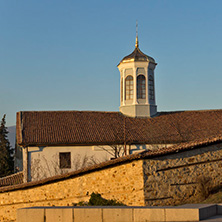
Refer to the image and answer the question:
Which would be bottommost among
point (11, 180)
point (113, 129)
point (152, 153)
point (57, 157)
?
point (11, 180)

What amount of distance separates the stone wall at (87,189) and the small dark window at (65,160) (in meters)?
8.27

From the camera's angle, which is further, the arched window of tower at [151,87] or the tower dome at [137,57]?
the arched window of tower at [151,87]

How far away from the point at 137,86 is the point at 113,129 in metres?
5.49

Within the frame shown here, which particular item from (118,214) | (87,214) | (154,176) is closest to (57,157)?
(154,176)

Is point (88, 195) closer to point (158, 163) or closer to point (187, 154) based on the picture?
point (158, 163)


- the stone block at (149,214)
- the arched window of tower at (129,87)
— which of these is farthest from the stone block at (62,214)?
the arched window of tower at (129,87)

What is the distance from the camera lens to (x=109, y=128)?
28828mm

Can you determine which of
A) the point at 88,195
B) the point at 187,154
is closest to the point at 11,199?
the point at 88,195

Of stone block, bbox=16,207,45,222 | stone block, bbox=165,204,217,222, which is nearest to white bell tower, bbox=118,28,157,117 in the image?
stone block, bbox=16,207,45,222

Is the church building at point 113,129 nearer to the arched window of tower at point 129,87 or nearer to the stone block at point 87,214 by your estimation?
the arched window of tower at point 129,87

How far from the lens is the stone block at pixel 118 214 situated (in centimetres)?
945

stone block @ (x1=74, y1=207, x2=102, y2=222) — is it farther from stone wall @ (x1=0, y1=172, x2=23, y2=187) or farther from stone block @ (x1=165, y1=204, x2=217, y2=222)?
stone wall @ (x1=0, y1=172, x2=23, y2=187)

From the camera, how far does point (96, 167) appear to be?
49.8ft

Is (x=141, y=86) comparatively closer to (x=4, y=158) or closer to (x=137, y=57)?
(x=137, y=57)
